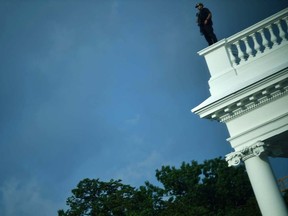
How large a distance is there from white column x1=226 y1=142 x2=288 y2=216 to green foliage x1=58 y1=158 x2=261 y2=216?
91.4ft

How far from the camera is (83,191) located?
50.0 meters

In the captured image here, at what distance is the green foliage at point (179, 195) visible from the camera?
4588cm

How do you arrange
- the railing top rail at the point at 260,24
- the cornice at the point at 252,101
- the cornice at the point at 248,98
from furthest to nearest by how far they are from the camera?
the railing top rail at the point at 260,24 → the cornice at the point at 252,101 → the cornice at the point at 248,98

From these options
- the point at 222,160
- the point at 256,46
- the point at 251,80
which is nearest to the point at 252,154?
the point at 251,80

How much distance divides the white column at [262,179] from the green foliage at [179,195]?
91.4 feet

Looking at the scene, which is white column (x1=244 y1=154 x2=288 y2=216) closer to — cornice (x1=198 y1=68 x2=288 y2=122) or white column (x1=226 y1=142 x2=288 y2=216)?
white column (x1=226 y1=142 x2=288 y2=216)

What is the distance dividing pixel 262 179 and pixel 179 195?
4236 centimetres

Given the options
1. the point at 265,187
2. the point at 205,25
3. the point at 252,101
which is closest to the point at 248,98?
the point at 252,101

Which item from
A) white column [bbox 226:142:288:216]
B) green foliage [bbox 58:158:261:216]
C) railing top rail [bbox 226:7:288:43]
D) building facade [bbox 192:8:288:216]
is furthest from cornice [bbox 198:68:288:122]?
green foliage [bbox 58:158:261:216]

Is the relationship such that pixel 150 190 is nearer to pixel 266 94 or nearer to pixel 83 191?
pixel 83 191

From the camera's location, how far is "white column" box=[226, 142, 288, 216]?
14477 millimetres

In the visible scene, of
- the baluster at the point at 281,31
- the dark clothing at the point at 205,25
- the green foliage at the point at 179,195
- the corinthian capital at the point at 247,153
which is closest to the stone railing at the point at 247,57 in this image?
the baluster at the point at 281,31

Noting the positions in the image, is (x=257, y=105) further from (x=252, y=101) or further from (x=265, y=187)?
(x=265, y=187)

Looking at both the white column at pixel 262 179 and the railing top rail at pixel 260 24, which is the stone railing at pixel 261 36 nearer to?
the railing top rail at pixel 260 24
